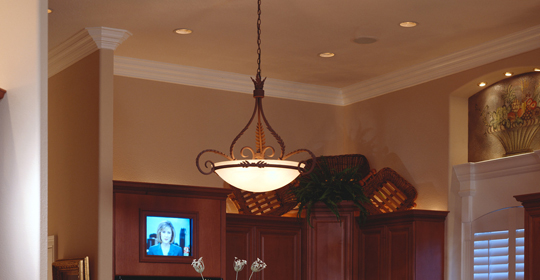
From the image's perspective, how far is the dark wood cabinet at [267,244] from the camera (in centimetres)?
599

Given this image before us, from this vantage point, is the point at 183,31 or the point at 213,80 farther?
the point at 213,80

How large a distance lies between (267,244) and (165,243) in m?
1.30

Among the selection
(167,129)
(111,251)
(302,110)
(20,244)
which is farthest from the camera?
(302,110)

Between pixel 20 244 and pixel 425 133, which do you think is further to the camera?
pixel 425 133

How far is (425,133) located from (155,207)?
2682mm

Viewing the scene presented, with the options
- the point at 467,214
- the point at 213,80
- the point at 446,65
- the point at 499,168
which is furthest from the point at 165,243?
the point at 446,65

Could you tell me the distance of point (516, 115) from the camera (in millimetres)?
5656

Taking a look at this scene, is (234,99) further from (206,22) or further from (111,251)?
(111,251)

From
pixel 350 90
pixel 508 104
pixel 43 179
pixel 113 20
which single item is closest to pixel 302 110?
pixel 350 90

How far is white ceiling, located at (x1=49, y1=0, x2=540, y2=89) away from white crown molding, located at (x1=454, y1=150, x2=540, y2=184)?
3.32ft

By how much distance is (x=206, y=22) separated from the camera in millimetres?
5133

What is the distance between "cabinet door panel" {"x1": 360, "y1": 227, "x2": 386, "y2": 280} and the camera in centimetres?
611

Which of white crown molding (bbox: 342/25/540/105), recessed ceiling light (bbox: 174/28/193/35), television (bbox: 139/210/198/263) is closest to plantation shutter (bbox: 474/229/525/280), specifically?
white crown molding (bbox: 342/25/540/105)

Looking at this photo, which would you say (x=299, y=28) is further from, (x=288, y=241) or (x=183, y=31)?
(x=288, y=241)
